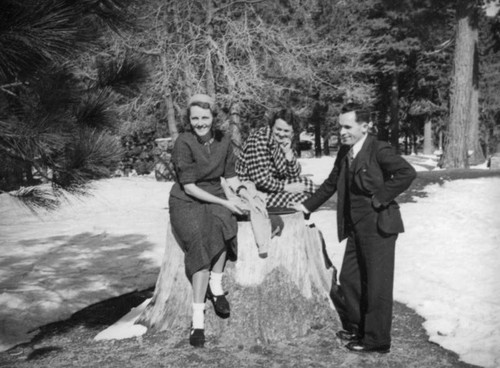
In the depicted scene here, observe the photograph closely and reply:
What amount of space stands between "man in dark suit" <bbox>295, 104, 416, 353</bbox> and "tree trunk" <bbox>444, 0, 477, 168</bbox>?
11.0m

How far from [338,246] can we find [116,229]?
13.7 feet

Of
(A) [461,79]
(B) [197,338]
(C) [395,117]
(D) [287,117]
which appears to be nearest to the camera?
(B) [197,338]

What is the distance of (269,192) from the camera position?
3957 mm

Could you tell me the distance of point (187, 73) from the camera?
12.0m

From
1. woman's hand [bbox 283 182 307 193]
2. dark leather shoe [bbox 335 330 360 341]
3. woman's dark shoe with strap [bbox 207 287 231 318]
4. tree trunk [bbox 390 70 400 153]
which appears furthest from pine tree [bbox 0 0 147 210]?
tree trunk [bbox 390 70 400 153]

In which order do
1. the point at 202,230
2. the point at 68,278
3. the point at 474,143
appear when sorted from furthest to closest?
the point at 474,143
the point at 68,278
the point at 202,230

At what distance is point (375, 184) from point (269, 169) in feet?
3.30

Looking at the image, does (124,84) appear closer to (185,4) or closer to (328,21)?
(185,4)

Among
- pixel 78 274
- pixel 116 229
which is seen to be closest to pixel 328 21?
pixel 116 229

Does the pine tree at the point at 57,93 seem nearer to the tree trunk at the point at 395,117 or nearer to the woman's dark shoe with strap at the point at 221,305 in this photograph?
the woman's dark shoe with strap at the point at 221,305

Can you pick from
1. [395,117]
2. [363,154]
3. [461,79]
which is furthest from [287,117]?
[395,117]

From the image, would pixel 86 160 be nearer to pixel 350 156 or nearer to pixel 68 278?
pixel 350 156

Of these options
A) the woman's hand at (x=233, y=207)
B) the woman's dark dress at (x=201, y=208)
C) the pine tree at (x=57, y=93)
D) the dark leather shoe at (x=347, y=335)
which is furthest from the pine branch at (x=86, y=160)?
the dark leather shoe at (x=347, y=335)

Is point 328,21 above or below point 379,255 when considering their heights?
above
